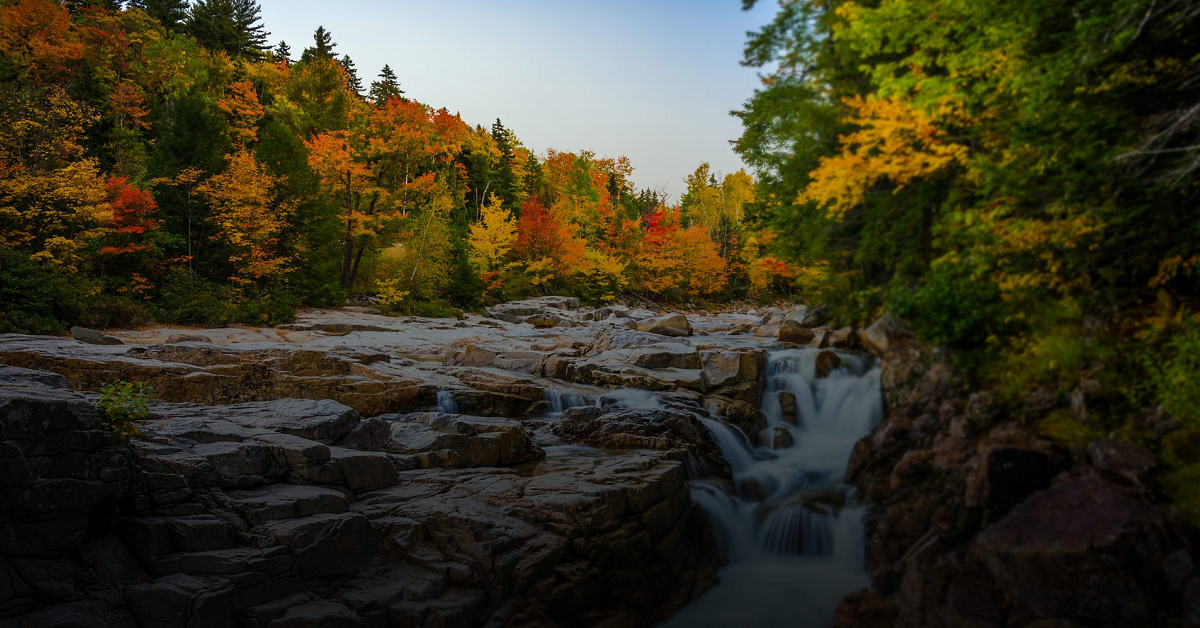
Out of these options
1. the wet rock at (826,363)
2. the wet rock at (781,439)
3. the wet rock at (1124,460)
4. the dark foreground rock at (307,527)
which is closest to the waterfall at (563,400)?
the dark foreground rock at (307,527)

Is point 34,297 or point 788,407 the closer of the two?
point 788,407

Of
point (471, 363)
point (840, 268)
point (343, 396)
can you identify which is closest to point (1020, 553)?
point (840, 268)

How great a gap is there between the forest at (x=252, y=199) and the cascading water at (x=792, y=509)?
12615 mm

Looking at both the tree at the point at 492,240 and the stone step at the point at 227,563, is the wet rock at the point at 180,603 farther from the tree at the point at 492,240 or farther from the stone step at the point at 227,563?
the tree at the point at 492,240

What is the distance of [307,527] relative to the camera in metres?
5.79

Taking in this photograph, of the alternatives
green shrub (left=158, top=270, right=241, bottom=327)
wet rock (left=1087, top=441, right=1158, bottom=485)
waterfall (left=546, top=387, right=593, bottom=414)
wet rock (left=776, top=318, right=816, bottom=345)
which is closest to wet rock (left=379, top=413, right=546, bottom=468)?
waterfall (left=546, top=387, right=593, bottom=414)

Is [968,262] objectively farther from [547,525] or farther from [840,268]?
[547,525]

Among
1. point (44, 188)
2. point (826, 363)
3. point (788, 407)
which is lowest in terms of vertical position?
point (788, 407)

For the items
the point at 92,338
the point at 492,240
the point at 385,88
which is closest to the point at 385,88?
the point at 385,88

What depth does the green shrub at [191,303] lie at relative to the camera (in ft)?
65.1

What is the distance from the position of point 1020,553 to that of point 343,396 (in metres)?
10.5

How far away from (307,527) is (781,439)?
27.0 ft

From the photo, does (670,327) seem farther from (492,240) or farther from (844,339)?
(492,240)

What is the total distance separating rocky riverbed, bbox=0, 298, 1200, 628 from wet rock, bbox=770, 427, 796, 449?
0.13 ft
